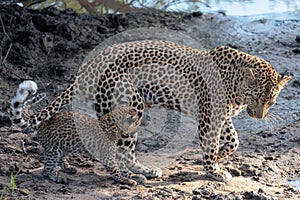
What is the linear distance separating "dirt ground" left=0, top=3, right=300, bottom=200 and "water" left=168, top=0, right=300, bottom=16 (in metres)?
0.47

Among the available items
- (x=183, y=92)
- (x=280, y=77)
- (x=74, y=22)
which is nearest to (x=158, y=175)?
(x=183, y=92)

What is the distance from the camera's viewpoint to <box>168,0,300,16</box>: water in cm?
1501

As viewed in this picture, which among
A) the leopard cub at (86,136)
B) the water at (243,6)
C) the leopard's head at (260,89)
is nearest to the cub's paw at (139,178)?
the leopard cub at (86,136)

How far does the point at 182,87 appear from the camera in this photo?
896cm

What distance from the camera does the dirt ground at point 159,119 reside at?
8195 millimetres

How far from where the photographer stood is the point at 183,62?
8.99 m

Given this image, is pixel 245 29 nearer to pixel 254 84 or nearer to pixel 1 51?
pixel 1 51

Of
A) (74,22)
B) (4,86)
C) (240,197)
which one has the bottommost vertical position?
(240,197)

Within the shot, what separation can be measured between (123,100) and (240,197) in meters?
1.66

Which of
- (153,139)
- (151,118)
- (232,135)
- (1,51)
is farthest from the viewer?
(1,51)

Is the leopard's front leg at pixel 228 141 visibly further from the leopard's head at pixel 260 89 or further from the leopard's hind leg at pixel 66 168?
the leopard's hind leg at pixel 66 168

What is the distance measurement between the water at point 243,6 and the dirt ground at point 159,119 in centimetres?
47

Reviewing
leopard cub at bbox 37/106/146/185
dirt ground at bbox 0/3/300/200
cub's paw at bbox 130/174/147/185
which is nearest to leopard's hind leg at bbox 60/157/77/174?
dirt ground at bbox 0/3/300/200

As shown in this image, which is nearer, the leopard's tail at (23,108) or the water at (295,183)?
the leopard's tail at (23,108)
